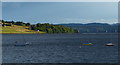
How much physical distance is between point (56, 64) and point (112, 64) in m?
16.9

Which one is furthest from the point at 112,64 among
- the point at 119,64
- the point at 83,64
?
the point at 83,64

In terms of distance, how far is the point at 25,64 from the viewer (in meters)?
92.2

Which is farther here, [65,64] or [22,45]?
[22,45]

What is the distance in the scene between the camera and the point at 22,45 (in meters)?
199

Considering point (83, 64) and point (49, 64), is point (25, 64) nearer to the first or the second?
point (49, 64)

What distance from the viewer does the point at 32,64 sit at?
92.6 metres

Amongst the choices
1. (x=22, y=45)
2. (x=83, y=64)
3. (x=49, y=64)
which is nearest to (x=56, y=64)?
(x=49, y=64)

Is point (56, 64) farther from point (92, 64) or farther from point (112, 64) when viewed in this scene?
point (112, 64)

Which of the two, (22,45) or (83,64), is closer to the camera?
(83,64)

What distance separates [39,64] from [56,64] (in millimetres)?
5071

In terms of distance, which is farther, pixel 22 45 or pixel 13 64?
pixel 22 45

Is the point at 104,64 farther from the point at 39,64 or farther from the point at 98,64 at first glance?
the point at 39,64

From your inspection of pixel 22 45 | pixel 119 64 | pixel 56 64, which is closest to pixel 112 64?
pixel 119 64

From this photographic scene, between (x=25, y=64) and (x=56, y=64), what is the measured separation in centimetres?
921
